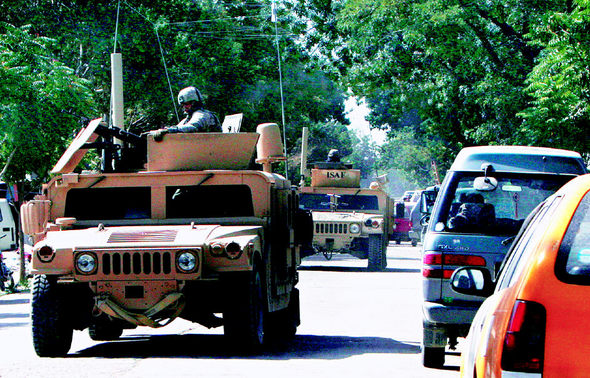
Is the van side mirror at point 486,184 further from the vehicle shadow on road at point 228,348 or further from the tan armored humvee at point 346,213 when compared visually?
the tan armored humvee at point 346,213

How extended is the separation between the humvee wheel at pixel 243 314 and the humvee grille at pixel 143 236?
27.0 inches

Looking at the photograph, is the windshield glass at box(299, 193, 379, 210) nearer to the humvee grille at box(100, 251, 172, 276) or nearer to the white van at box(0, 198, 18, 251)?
the white van at box(0, 198, 18, 251)

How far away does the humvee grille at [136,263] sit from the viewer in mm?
9914

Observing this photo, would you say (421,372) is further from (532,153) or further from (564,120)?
(564,120)

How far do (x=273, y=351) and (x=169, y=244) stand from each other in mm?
1635

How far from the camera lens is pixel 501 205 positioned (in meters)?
10.1

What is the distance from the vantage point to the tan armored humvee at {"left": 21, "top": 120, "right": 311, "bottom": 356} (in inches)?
391

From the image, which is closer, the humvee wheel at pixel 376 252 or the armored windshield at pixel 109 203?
the armored windshield at pixel 109 203

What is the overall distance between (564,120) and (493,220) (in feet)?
51.0

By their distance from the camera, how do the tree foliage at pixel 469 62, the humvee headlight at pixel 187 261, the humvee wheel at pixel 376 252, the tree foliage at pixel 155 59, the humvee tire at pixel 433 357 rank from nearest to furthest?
the humvee tire at pixel 433 357 → the humvee headlight at pixel 187 261 → the tree foliage at pixel 155 59 → the tree foliage at pixel 469 62 → the humvee wheel at pixel 376 252

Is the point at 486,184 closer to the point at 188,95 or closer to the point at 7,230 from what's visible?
the point at 188,95

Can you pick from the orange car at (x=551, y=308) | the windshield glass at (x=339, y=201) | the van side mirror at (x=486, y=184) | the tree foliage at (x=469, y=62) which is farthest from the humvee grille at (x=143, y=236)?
the windshield glass at (x=339, y=201)

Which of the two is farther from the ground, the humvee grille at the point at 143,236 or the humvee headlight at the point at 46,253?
the humvee grille at the point at 143,236

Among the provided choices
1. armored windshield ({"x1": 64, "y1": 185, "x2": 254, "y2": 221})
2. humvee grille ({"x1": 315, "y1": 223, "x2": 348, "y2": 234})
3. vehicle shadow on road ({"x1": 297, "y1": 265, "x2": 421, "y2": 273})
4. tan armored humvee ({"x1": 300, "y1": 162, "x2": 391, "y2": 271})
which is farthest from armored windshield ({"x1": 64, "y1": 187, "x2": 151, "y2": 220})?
vehicle shadow on road ({"x1": 297, "y1": 265, "x2": 421, "y2": 273})
